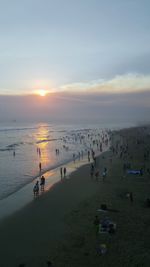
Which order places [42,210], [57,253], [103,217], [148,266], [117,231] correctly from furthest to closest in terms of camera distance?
1. [42,210]
2. [103,217]
3. [117,231]
4. [57,253]
5. [148,266]

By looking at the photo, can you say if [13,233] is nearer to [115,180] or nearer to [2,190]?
[2,190]

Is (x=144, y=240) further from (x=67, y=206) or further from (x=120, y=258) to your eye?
(x=67, y=206)

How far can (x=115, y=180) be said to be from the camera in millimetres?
30344

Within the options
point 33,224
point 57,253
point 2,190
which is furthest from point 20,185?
point 57,253

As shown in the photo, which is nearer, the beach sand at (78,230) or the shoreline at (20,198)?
the beach sand at (78,230)

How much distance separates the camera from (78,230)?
17.3 metres

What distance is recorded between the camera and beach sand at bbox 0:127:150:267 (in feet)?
46.3

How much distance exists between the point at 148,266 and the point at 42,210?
33.5ft

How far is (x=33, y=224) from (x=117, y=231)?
546cm

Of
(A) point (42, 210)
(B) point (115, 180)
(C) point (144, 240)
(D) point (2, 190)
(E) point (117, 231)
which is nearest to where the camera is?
(C) point (144, 240)

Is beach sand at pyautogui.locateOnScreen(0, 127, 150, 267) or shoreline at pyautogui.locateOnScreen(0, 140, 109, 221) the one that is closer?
beach sand at pyautogui.locateOnScreen(0, 127, 150, 267)

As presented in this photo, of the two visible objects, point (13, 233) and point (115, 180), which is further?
point (115, 180)

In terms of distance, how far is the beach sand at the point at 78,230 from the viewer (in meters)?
14.1

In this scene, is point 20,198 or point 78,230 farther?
point 20,198
